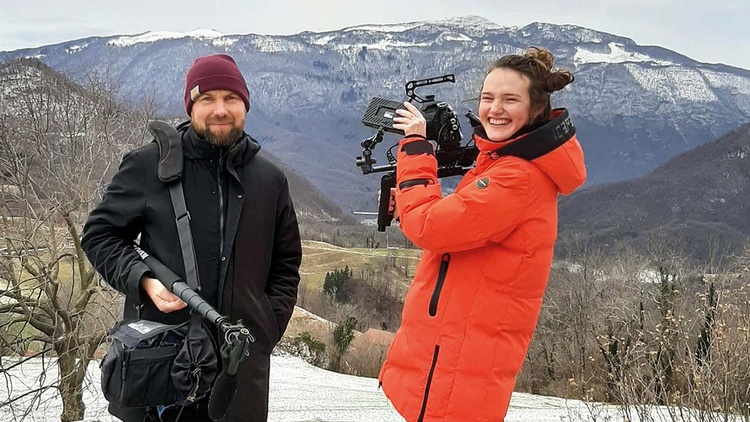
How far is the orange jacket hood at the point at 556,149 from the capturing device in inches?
96.1

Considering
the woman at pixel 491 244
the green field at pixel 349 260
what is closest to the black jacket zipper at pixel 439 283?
the woman at pixel 491 244

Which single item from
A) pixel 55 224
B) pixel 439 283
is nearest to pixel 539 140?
pixel 439 283

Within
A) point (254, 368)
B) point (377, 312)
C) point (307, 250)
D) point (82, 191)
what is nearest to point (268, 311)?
point (254, 368)

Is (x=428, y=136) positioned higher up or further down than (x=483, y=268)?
higher up

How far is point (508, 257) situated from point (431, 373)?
49cm

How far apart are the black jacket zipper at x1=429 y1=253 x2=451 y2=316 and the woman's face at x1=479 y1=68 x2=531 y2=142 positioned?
46 cm

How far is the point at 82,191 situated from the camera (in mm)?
15242

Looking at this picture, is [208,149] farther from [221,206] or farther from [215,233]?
[215,233]

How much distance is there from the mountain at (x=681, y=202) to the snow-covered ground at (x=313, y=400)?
73.9 m

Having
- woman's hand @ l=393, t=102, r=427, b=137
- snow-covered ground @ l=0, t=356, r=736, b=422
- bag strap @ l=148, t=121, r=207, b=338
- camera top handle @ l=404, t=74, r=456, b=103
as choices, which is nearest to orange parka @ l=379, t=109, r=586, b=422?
woman's hand @ l=393, t=102, r=427, b=137

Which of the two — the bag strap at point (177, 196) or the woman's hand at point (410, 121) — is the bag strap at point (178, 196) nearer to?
the bag strap at point (177, 196)

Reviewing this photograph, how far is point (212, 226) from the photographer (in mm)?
2760

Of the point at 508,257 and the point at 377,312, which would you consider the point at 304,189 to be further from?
the point at 508,257

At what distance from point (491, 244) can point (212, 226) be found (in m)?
1.08
